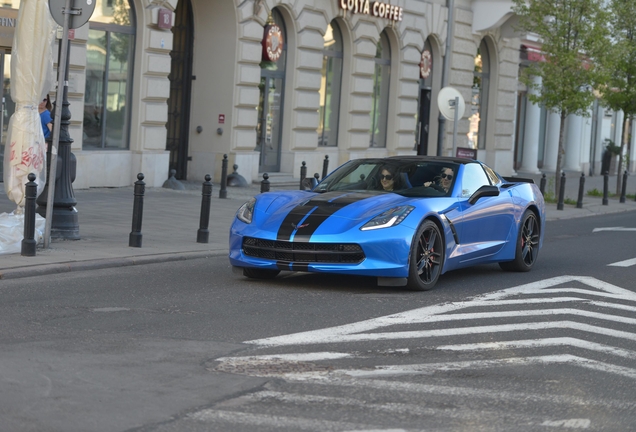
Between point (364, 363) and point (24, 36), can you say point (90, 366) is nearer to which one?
point (364, 363)

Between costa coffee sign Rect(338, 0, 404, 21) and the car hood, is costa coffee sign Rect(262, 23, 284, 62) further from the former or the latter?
the car hood

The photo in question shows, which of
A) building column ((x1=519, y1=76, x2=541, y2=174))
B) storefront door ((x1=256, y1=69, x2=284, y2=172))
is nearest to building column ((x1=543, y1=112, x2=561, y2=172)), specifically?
building column ((x1=519, y1=76, x2=541, y2=174))

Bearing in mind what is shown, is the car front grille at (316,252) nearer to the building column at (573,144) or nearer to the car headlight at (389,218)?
the car headlight at (389,218)

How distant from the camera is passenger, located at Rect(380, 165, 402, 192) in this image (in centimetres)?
1084

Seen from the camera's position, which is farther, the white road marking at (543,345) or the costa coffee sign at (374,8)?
the costa coffee sign at (374,8)

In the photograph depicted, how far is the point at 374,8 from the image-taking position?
2895cm

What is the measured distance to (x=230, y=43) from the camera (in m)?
24.3

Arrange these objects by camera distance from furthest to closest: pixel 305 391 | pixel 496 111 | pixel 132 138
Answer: pixel 496 111
pixel 132 138
pixel 305 391

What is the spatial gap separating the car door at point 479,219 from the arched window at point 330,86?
16.5 metres

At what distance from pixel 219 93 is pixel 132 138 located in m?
3.32

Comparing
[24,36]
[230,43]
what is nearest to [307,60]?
[230,43]

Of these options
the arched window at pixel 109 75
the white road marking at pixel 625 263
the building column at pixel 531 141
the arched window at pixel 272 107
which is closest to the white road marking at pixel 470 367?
the white road marking at pixel 625 263

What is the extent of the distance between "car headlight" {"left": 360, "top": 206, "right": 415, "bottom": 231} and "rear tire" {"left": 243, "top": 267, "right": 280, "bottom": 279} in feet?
3.67

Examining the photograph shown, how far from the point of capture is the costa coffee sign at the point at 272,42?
25281 millimetres
